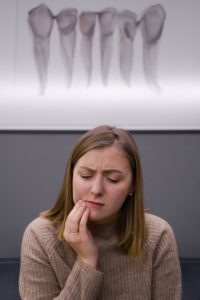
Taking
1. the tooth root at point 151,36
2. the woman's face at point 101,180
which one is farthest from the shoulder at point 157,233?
the tooth root at point 151,36

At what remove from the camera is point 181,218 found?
5.09ft

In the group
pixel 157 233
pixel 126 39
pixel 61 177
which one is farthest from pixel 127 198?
pixel 126 39

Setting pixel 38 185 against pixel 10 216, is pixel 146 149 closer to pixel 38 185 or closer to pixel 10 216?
pixel 38 185

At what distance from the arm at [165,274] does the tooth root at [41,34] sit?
36.1 inches

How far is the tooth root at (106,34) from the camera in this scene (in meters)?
1.52

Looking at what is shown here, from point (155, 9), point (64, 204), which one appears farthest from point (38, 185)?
point (155, 9)

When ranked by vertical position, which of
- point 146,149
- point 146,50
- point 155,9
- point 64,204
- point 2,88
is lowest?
point 64,204

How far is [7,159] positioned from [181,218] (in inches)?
34.3

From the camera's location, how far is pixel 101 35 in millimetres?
1530

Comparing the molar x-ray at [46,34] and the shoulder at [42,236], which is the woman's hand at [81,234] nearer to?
the shoulder at [42,236]

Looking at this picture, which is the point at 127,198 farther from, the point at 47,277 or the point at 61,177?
the point at 61,177

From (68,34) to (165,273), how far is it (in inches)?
44.2

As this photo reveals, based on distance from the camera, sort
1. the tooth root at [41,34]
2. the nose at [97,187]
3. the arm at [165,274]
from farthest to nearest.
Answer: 1. the tooth root at [41,34]
2. the arm at [165,274]
3. the nose at [97,187]

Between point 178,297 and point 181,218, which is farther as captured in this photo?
point 181,218
